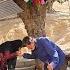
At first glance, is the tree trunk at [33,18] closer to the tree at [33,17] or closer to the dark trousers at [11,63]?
the tree at [33,17]

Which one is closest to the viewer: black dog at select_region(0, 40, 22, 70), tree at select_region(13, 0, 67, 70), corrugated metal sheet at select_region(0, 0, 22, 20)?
black dog at select_region(0, 40, 22, 70)

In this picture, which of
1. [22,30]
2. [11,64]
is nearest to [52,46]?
[11,64]

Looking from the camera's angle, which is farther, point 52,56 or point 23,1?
point 23,1

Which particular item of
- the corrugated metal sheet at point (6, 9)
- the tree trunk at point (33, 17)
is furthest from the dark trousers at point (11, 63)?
the tree trunk at point (33, 17)

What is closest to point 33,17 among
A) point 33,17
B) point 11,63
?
point 33,17

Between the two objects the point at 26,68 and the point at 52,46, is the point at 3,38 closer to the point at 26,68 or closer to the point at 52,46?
the point at 26,68

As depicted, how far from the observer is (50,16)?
1120cm

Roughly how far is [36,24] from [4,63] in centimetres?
196

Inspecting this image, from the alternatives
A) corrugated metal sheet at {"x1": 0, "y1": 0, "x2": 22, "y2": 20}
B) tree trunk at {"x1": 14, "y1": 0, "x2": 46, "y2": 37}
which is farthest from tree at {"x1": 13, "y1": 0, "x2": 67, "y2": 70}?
corrugated metal sheet at {"x1": 0, "y1": 0, "x2": 22, "y2": 20}

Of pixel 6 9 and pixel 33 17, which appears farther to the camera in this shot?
pixel 33 17

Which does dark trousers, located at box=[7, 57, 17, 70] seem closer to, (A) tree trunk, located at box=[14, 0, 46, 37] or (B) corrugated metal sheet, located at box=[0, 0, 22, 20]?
(B) corrugated metal sheet, located at box=[0, 0, 22, 20]

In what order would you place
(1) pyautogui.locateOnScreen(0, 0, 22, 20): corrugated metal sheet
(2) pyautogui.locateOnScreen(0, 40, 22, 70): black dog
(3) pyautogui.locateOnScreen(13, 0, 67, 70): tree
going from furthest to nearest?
(3) pyautogui.locateOnScreen(13, 0, 67, 70): tree
(1) pyautogui.locateOnScreen(0, 0, 22, 20): corrugated metal sheet
(2) pyautogui.locateOnScreen(0, 40, 22, 70): black dog

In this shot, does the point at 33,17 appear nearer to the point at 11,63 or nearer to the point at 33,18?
the point at 33,18

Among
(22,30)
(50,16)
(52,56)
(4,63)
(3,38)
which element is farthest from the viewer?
(50,16)
